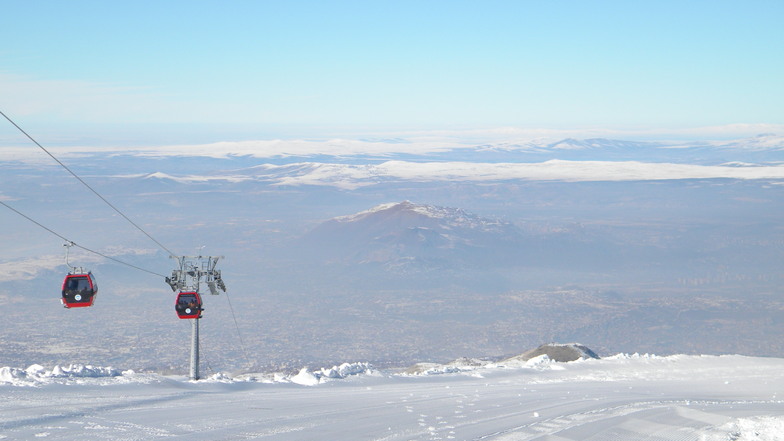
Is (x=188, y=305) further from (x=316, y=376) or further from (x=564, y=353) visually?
(x=564, y=353)

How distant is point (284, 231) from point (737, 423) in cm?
19000

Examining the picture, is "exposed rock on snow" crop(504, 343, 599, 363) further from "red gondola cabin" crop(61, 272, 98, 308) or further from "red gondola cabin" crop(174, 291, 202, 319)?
"red gondola cabin" crop(61, 272, 98, 308)

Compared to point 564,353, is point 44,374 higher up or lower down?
higher up

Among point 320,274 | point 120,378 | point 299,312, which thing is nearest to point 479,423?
point 120,378

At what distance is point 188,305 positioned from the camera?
21.9 m

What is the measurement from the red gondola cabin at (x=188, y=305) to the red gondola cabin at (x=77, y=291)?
247 cm

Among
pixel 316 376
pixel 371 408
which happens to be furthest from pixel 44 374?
pixel 371 408

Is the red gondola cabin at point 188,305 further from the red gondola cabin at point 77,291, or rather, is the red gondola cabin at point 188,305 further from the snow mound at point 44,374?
the snow mound at point 44,374

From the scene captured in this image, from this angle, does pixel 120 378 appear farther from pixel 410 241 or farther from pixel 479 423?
pixel 410 241

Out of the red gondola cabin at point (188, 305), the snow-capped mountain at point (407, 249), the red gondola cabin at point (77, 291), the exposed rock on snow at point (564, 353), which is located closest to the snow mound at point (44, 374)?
the red gondola cabin at point (77, 291)

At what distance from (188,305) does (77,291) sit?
3122 mm

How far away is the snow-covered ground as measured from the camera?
1099cm

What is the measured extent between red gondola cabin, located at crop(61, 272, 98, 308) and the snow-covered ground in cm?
542

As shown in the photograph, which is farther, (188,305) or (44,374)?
(188,305)
